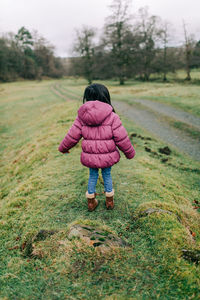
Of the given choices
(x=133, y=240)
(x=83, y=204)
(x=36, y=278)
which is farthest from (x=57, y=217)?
(x=133, y=240)

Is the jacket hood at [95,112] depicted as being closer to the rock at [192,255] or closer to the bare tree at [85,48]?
the rock at [192,255]

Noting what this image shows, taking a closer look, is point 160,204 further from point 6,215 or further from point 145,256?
point 6,215

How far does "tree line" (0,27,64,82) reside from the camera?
216 feet

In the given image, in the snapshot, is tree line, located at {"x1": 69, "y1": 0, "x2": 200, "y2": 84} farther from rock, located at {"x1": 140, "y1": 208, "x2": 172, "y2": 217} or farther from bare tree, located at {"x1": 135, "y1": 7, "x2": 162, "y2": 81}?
rock, located at {"x1": 140, "y1": 208, "x2": 172, "y2": 217}

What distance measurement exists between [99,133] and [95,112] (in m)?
0.37

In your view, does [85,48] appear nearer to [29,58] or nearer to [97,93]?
[29,58]

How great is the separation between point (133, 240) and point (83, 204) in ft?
4.68

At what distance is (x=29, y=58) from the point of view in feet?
230

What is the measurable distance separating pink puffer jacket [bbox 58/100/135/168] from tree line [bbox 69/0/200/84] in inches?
1463

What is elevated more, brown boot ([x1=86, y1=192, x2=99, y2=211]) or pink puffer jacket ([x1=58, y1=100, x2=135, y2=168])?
pink puffer jacket ([x1=58, y1=100, x2=135, y2=168])

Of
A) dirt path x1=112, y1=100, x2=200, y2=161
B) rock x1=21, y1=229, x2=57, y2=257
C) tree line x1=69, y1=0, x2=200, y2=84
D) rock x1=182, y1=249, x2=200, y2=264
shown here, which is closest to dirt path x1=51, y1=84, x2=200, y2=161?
dirt path x1=112, y1=100, x2=200, y2=161

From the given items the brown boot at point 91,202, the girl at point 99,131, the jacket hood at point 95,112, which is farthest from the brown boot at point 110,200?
the jacket hood at point 95,112

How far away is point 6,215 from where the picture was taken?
13.7 feet

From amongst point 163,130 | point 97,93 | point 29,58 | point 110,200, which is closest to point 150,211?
point 110,200
